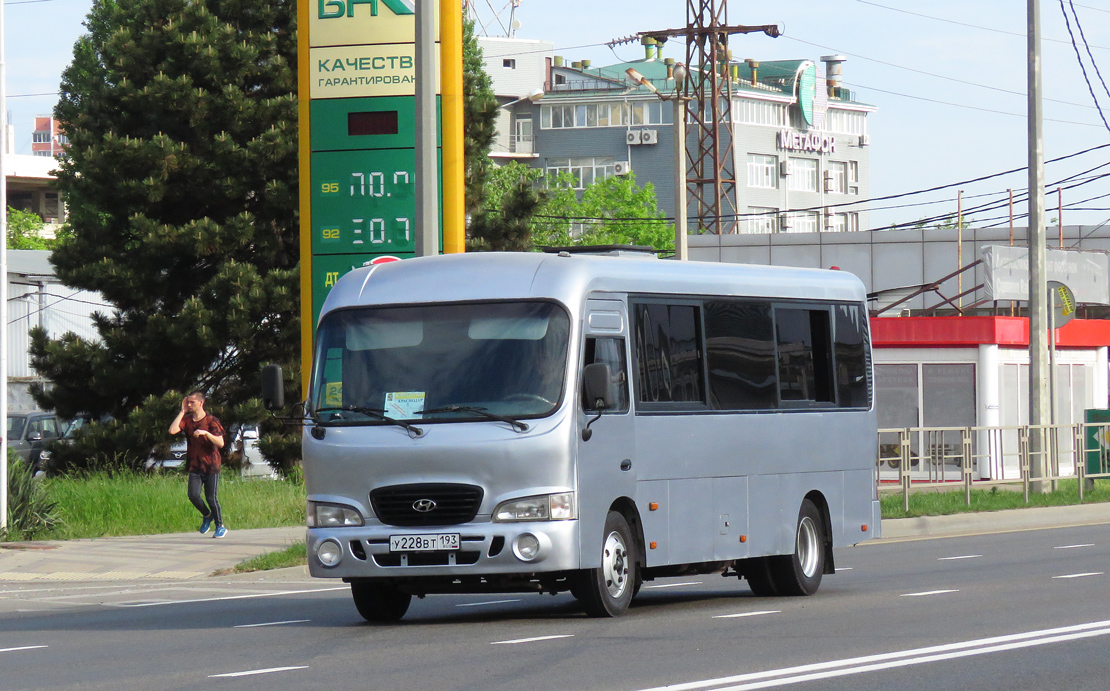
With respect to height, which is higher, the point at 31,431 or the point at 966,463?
the point at 31,431

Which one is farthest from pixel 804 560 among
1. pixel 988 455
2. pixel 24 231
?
pixel 24 231

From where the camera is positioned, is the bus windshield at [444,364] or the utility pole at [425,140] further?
the utility pole at [425,140]

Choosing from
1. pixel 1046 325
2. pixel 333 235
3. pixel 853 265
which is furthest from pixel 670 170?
pixel 333 235

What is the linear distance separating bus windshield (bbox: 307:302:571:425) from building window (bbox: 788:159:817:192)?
10703cm

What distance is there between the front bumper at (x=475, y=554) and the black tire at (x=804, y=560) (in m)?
3.31

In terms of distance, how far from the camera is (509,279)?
13.1 metres

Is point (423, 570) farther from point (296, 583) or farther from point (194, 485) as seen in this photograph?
point (194, 485)

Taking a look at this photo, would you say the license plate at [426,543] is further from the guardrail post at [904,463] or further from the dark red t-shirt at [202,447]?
the guardrail post at [904,463]

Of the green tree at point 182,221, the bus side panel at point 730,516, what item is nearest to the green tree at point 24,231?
the green tree at point 182,221

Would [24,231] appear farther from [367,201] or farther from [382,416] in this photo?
[382,416]

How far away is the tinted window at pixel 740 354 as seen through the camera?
47.3 ft

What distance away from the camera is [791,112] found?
119562 millimetres

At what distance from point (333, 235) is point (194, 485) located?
3.69 metres

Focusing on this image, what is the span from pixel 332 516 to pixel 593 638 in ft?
7.69
